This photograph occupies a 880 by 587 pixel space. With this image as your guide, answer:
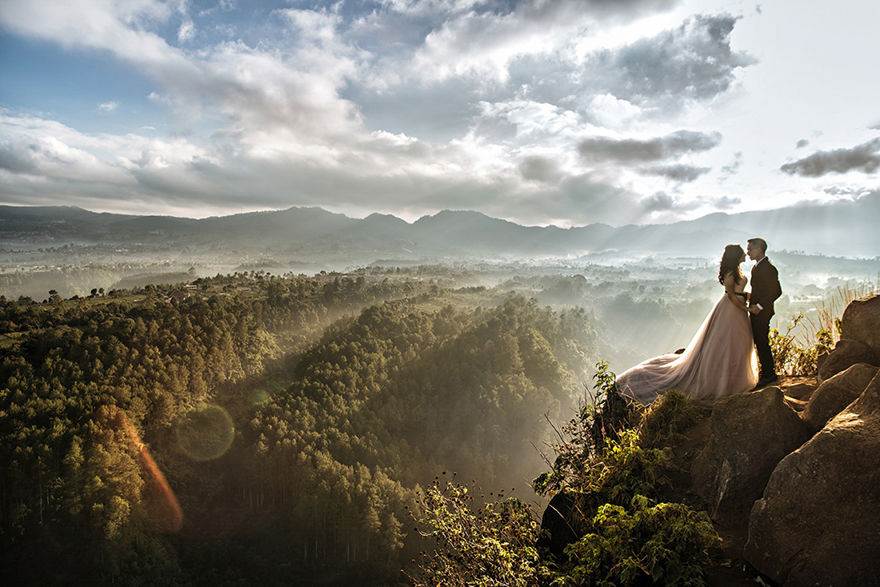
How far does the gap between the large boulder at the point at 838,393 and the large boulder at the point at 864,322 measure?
5.34 feet

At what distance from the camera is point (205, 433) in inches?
1844

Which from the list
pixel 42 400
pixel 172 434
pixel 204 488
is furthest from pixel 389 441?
pixel 42 400

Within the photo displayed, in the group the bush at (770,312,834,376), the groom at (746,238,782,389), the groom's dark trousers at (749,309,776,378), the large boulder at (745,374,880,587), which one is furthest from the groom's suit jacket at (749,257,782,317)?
the large boulder at (745,374,880,587)

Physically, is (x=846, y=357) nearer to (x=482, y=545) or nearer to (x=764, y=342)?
(x=764, y=342)

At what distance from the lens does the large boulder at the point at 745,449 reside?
5.02 m

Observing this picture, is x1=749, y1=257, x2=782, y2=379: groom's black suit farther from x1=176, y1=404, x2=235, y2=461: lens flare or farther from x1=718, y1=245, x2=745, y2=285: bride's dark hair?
x1=176, y1=404, x2=235, y2=461: lens flare

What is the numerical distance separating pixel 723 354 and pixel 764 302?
117cm

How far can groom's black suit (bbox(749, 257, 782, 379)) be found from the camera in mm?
7539

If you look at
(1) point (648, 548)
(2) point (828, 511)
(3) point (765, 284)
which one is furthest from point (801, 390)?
(1) point (648, 548)

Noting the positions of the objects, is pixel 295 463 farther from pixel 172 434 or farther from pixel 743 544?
pixel 743 544

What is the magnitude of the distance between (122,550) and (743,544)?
151 feet

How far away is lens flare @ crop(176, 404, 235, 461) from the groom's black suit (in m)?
52.0

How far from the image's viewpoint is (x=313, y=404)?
47969mm

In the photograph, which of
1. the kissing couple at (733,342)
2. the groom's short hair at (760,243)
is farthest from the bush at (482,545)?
the groom's short hair at (760,243)
